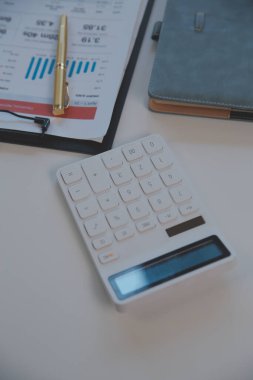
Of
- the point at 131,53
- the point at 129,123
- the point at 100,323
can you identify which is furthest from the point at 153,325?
the point at 131,53

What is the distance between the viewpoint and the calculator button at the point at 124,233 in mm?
443

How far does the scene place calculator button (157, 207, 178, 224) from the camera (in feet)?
1.48

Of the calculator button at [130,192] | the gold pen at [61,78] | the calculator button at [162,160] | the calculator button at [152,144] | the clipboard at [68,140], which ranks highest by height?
the gold pen at [61,78]

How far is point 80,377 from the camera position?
1.31ft

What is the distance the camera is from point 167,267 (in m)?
0.42

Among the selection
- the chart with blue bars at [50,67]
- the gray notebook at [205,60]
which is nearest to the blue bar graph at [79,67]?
the chart with blue bars at [50,67]

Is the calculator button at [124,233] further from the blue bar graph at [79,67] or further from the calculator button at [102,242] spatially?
the blue bar graph at [79,67]

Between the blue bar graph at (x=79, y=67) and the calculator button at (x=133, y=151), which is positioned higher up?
the blue bar graph at (x=79, y=67)

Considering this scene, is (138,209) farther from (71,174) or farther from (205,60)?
(205,60)

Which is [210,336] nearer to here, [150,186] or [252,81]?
[150,186]

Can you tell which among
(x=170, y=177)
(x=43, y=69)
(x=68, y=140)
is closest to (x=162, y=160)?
(x=170, y=177)

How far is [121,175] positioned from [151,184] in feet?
0.12

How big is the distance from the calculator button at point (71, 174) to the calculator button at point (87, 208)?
31 mm

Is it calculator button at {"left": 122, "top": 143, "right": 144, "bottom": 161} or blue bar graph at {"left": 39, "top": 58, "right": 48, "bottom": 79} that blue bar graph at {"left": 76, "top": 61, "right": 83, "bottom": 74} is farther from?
calculator button at {"left": 122, "top": 143, "right": 144, "bottom": 161}
